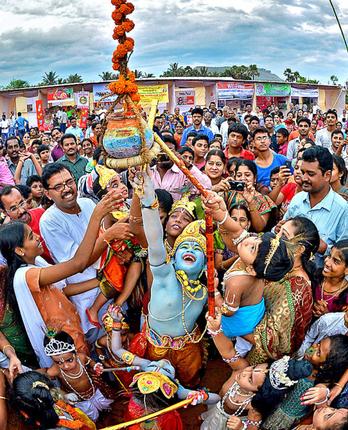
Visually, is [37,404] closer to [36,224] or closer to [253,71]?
[36,224]

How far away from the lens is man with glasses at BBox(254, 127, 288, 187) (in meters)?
5.35

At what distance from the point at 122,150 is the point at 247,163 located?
2.53 metres

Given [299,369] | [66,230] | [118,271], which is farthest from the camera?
[66,230]

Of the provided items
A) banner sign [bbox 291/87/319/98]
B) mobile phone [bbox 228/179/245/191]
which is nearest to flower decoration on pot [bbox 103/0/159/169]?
mobile phone [bbox 228/179/245/191]

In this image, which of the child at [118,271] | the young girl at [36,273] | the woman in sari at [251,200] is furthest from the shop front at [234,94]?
the young girl at [36,273]

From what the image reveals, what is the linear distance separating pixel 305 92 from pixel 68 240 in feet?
96.7

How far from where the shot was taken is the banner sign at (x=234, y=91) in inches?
995

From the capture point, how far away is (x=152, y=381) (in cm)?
260

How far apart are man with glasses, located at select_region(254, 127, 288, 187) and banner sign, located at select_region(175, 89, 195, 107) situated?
19.7 metres

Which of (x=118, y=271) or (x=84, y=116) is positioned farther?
(x=84, y=116)

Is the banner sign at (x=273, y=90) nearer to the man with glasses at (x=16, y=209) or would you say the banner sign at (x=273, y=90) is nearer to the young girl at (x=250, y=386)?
the man with glasses at (x=16, y=209)

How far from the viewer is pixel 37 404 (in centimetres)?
227

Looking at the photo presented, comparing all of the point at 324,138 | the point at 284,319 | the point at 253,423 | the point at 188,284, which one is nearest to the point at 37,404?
the point at 188,284

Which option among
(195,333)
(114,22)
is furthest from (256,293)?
(114,22)
